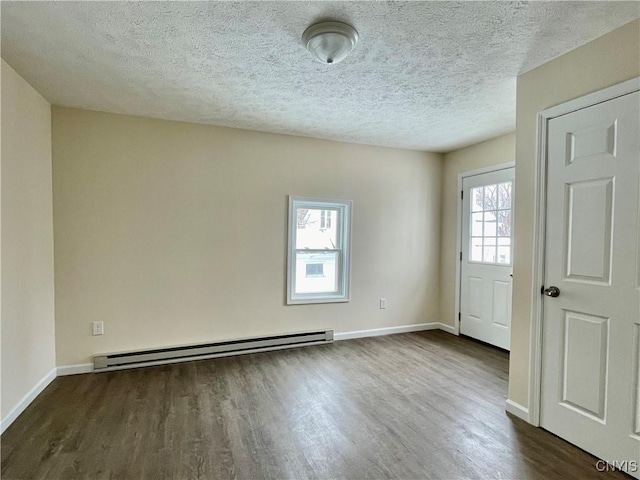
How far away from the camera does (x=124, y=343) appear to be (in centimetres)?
321

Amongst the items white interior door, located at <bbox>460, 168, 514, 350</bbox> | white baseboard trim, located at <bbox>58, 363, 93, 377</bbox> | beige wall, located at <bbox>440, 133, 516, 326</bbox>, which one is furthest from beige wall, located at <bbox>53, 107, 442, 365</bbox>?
white interior door, located at <bbox>460, 168, 514, 350</bbox>

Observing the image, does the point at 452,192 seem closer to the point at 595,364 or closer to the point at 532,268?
the point at 532,268

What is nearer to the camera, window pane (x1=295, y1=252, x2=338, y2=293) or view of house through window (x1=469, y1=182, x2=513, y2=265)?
view of house through window (x1=469, y1=182, x2=513, y2=265)

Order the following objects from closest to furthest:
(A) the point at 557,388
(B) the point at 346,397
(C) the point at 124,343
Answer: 1. (A) the point at 557,388
2. (B) the point at 346,397
3. (C) the point at 124,343

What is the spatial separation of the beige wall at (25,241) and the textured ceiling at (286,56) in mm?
267

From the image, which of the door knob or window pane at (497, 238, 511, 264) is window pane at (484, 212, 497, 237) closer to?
window pane at (497, 238, 511, 264)

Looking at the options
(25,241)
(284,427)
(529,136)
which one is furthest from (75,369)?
(529,136)

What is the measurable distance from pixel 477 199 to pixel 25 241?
450 cm

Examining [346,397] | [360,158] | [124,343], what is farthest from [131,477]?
[360,158]

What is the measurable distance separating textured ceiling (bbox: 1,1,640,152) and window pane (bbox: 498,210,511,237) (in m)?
1.01

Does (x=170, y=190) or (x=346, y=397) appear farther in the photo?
(x=170, y=190)

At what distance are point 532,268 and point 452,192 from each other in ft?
7.88

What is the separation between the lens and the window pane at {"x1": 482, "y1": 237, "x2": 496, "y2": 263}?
3.95 metres

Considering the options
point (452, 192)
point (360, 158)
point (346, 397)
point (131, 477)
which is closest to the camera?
point (131, 477)
